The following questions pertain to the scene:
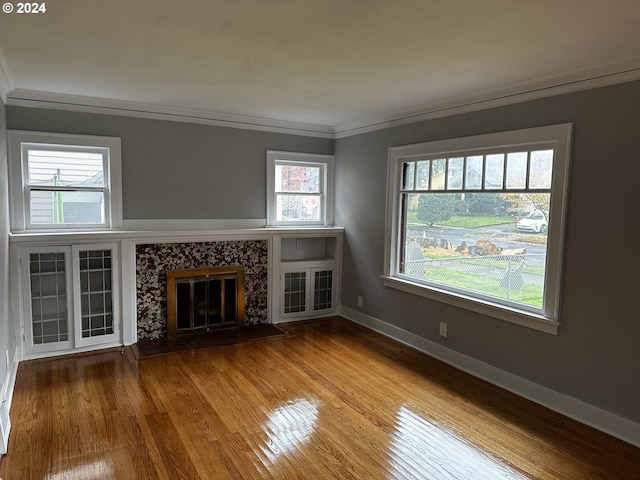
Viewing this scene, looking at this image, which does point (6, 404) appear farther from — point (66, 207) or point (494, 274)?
point (494, 274)

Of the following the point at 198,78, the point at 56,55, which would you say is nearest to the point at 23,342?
the point at 56,55

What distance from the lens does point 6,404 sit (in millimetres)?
2842

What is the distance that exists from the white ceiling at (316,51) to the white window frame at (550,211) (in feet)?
1.04

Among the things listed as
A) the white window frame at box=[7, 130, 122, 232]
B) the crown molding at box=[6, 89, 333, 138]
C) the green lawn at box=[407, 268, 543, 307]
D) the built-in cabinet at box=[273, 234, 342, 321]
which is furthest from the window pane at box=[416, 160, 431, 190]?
the white window frame at box=[7, 130, 122, 232]

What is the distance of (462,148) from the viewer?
386cm

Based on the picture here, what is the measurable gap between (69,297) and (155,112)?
2.01m

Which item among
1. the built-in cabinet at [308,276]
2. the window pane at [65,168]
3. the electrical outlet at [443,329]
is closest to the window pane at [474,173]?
the electrical outlet at [443,329]

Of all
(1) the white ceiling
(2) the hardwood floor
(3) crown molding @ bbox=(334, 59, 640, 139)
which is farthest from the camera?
(3) crown molding @ bbox=(334, 59, 640, 139)

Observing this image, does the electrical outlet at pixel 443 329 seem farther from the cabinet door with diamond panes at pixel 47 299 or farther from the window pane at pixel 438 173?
the cabinet door with diamond panes at pixel 47 299

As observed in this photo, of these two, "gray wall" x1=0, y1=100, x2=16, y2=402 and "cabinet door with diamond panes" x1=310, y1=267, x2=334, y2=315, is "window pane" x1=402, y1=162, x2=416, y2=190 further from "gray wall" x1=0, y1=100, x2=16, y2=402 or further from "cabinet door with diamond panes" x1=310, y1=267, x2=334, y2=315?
"gray wall" x1=0, y1=100, x2=16, y2=402

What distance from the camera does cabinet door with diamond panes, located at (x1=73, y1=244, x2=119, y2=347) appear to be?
4129mm

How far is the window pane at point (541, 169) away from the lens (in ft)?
10.7

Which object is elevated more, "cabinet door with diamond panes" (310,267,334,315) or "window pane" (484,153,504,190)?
"window pane" (484,153,504,190)

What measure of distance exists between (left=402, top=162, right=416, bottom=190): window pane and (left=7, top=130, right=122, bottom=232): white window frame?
2.91 meters
